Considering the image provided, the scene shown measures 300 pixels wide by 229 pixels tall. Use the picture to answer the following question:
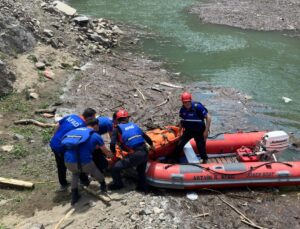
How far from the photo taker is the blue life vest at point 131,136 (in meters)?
7.82

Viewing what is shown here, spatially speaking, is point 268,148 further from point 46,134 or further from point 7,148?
point 7,148

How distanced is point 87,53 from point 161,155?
869 centimetres

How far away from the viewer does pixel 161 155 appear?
373 inches

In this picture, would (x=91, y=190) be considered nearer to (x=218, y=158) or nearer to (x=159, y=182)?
(x=159, y=182)

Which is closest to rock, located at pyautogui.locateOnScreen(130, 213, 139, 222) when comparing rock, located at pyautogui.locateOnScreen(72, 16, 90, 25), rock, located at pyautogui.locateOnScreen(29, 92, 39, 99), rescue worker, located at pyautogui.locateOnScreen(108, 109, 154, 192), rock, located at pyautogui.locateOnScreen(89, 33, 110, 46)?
rescue worker, located at pyautogui.locateOnScreen(108, 109, 154, 192)

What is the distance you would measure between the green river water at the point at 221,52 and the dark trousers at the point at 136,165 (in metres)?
6.11

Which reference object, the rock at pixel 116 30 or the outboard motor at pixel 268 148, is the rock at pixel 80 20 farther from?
the outboard motor at pixel 268 148

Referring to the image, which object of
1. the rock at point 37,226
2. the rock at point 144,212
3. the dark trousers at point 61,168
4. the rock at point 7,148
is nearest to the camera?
the rock at point 37,226

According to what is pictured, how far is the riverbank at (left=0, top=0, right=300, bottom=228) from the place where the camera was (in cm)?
750

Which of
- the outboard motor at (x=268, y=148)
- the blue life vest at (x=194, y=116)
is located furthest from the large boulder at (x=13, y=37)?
the outboard motor at (x=268, y=148)

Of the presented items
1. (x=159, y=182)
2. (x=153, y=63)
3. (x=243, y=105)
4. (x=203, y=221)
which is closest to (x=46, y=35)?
(x=153, y=63)

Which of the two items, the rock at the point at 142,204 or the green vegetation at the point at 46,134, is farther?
the green vegetation at the point at 46,134

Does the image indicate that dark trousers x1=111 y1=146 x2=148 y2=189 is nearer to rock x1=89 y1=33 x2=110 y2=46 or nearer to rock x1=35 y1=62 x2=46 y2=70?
rock x1=35 y1=62 x2=46 y2=70

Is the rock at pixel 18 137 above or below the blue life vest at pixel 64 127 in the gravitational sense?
below
